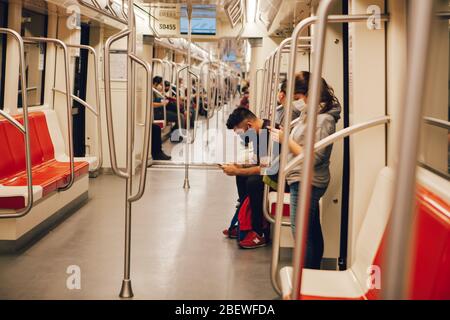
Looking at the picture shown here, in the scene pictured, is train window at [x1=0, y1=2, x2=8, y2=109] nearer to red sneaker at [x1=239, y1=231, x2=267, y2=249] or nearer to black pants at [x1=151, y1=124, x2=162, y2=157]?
red sneaker at [x1=239, y1=231, x2=267, y2=249]

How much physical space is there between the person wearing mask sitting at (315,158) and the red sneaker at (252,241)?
3.60 ft

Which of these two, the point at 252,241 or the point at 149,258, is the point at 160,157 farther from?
the point at 149,258

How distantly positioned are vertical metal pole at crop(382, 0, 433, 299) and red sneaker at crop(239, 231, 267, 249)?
3.81 meters

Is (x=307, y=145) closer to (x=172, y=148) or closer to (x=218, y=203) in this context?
(x=218, y=203)

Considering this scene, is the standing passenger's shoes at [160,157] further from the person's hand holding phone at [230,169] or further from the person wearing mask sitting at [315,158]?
the person wearing mask sitting at [315,158]

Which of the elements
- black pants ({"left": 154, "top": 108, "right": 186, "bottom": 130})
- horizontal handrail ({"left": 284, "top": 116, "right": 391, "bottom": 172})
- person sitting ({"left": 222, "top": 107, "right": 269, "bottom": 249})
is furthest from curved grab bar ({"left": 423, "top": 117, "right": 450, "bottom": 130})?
black pants ({"left": 154, "top": 108, "right": 186, "bottom": 130})

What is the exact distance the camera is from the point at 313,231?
11.8 ft

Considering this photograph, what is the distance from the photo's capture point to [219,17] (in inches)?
363

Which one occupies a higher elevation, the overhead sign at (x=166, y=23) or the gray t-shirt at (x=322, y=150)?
the overhead sign at (x=166, y=23)

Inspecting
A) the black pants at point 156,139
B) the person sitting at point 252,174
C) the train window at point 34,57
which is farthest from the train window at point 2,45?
the black pants at point 156,139

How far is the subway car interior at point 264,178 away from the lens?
142 centimetres

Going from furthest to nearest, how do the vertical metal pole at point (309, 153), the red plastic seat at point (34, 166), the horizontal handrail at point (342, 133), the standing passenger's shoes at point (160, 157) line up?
the standing passenger's shoes at point (160, 157)
the red plastic seat at point (34, 166)
the horizontal handrail at point (342, 133)
the vertical metal pole at point (309, 153)

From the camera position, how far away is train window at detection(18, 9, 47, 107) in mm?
6086
